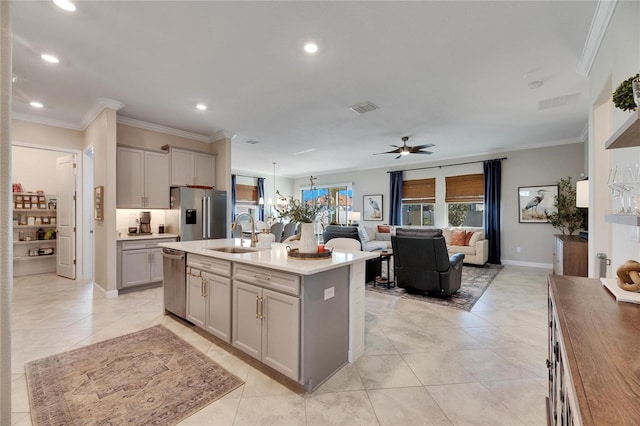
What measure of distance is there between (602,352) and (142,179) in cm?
559

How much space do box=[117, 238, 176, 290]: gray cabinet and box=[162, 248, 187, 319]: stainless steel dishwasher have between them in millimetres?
1392

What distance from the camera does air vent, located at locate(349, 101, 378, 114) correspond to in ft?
13.3

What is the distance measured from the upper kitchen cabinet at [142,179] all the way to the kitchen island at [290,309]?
2716 millimetres

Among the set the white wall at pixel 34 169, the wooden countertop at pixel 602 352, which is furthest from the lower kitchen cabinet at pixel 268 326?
the white wall at pixel 34 169

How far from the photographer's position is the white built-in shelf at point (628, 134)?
3.14 ft

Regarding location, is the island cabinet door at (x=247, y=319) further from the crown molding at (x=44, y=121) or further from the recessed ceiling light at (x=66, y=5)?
the crown molding at (x=44, y=121)

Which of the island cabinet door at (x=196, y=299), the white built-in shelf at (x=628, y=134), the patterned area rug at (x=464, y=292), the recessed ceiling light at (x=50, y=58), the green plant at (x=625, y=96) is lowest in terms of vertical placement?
the patterned area rug at (x=464, y=292)

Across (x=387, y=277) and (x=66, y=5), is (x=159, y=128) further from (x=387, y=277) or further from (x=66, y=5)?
(x=387, y=277)

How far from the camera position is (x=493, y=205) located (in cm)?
692

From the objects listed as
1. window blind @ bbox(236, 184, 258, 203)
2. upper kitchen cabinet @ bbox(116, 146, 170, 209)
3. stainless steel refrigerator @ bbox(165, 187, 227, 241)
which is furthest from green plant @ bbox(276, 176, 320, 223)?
window blind @ bbox(236, 184, 258, 203)

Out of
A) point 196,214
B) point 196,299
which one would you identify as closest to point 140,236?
point 196,214

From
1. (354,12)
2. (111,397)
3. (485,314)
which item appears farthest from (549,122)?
(111,397)

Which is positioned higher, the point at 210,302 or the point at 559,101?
the point at 559,101

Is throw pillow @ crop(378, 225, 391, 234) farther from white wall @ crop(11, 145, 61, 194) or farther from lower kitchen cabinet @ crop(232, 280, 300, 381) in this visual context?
white wall @ crop(11, 145, 61, 194)
